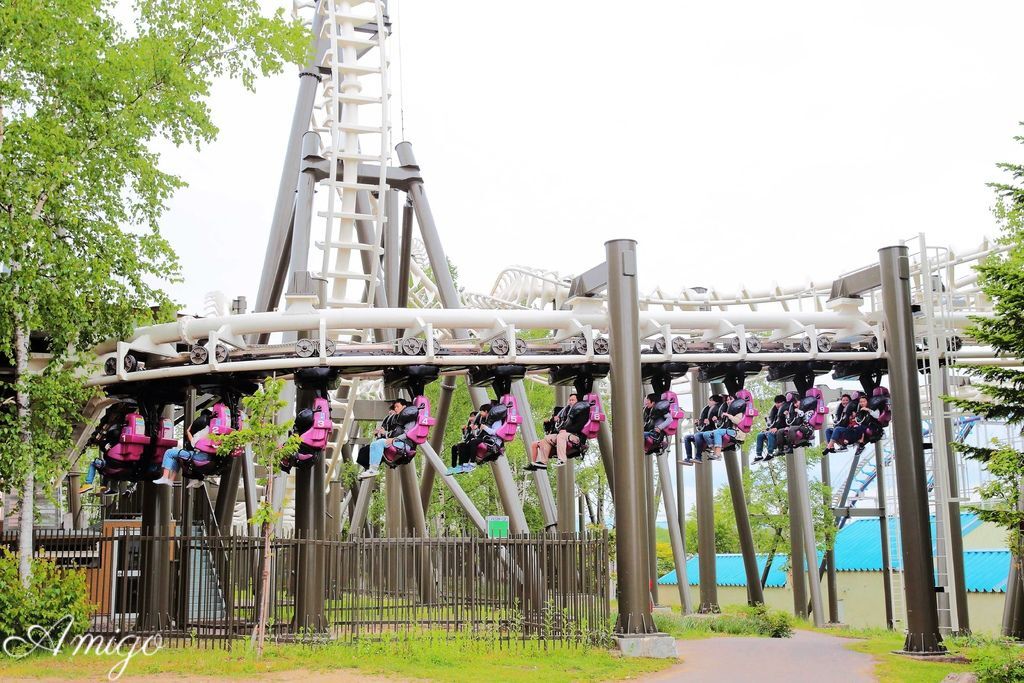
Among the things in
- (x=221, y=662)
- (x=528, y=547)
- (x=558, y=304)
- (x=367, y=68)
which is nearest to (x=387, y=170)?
(x=367, y=68)

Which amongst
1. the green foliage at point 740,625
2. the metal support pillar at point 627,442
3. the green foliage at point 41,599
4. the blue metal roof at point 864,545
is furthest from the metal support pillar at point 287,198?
the blue metal roof at point 864,545

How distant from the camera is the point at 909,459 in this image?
16.1 meters

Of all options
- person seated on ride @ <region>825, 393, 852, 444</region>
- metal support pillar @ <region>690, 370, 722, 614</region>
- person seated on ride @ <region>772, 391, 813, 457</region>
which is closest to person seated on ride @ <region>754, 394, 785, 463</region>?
person seated on ride @ <region>772, 391, 813, 457</region>

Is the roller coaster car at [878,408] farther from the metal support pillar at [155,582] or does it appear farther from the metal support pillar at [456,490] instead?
the metal support pillar at [155,582]

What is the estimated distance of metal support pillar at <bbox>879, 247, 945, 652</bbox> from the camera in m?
15.7

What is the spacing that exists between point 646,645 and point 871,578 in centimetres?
2581

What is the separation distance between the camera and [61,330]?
599 inches

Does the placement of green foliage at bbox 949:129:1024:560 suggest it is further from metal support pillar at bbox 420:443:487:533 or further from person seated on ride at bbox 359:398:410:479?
metal support pillar at bbox 420:443:487:533

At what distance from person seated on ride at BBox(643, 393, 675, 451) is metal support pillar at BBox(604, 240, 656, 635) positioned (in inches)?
89.0

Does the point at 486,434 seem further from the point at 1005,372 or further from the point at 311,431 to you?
the point at 1005,372

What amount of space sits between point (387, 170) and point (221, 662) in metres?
11.6

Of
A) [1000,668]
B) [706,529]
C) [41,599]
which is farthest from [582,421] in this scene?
[706,529]

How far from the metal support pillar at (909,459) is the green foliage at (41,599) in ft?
39.5

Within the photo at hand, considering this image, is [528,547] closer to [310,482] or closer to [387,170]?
[310,482]
